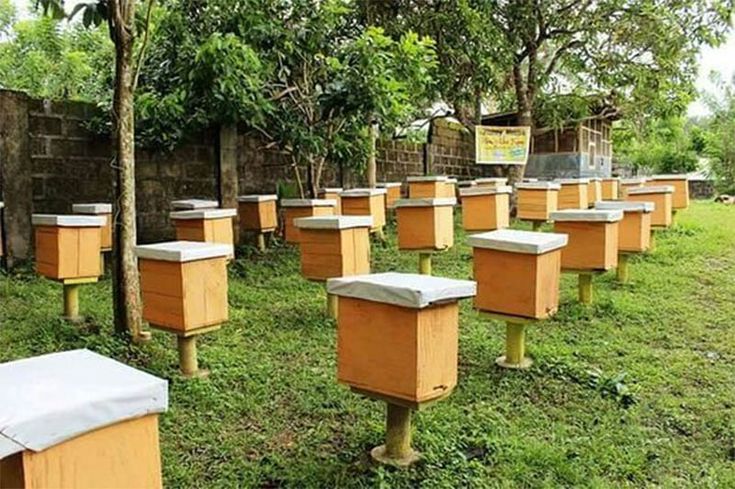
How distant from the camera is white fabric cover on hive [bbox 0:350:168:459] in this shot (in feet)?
3.89

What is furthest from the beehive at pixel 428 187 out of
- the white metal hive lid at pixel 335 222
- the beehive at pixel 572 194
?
the white metal hive lid at pixel 335 222

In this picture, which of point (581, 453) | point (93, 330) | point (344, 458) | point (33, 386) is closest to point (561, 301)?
point (581, 453)

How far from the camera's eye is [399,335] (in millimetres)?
2135

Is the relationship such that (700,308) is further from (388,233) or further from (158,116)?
(158,116)

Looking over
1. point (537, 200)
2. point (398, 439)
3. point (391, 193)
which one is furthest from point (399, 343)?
point (391, 193)

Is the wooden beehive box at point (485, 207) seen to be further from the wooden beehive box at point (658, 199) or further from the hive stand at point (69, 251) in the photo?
the hive stand at point (69, 251)

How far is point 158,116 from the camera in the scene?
17.6 feet

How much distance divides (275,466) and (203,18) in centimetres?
460

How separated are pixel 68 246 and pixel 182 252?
4.08ft

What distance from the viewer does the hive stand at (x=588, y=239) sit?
411cm

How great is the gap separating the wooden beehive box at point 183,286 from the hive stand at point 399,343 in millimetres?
918

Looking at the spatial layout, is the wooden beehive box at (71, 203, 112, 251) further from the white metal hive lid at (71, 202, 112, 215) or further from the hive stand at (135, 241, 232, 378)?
the hive stand at (135, 241, 232, 378)

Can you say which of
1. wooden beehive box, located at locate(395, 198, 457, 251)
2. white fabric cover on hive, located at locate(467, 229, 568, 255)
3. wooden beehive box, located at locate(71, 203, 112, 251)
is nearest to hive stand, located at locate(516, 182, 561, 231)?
wooden beehive box, located at locate(395, 198, 457, 251)

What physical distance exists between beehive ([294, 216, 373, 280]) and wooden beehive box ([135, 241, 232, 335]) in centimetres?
91
